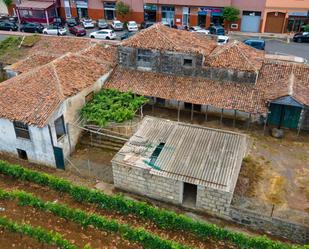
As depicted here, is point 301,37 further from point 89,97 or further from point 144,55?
point 89,97

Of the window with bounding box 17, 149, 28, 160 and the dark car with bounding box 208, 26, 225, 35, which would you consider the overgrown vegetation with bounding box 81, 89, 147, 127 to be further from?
the dark car with bounding box 208, 26, 225, 35

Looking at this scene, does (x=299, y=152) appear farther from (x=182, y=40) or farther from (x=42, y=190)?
(x=42, y=190)

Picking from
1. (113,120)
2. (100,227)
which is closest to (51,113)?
(113,120)

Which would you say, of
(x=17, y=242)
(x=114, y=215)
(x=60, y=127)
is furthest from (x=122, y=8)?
(x=17, y=242)

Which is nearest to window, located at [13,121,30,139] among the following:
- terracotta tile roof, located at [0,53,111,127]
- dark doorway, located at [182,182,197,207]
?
terracotta tile roof, located at [0,53,111,127]

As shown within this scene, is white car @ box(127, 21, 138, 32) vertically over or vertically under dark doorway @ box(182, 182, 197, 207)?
over
